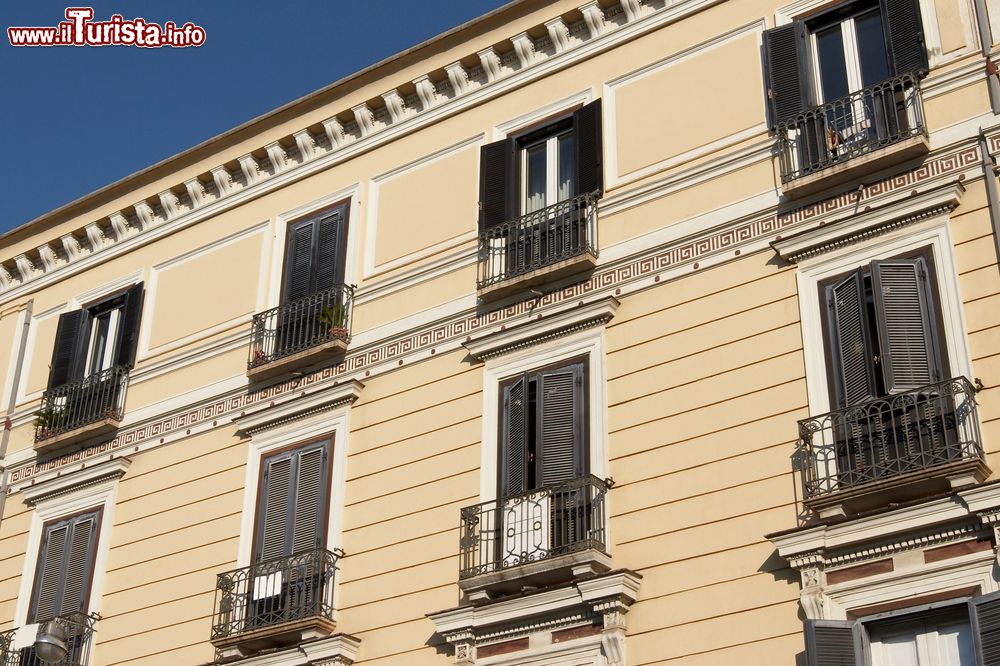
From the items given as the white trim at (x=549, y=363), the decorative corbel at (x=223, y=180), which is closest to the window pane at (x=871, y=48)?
the white trim at (x=549, y=363)

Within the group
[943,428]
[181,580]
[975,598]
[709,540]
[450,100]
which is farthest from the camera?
[450,100]

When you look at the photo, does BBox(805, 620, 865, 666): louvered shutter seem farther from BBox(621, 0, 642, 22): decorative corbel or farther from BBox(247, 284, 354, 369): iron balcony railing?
BBox(621, 0, 642, 22): decorative corbel

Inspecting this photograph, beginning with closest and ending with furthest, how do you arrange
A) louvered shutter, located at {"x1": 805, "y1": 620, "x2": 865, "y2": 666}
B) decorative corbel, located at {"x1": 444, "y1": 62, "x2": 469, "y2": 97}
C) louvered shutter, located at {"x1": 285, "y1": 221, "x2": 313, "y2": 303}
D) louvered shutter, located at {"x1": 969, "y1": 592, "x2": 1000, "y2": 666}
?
louvered shutter, located at {"x1": 969, "y1": 592, "x2": 1000, "y2": 666}, louvered shutter, located at {"x1": 805, "y1": 620, "x2": 865, "y2": 666}, decorative corbel, located at {"x1": 444, "y1": 62, "x2": 469, "y2": 97}, louvered shutter, located at {"x1": 285, "y1": 221, "x2": 313, "y2": 303}

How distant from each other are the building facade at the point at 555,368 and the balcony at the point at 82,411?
8 cm

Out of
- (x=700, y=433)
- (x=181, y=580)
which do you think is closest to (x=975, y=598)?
(x=700, y=433)

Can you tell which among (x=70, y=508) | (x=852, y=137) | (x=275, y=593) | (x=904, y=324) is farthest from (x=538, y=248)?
(x=70, y=508)

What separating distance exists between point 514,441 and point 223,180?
8.24m

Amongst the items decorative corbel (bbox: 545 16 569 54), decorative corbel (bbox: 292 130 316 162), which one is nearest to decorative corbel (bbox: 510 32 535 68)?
decorative corbel (bbox: 545 16 569 54)

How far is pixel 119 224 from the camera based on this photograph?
24.5 m

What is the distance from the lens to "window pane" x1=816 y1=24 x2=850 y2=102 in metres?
17.7

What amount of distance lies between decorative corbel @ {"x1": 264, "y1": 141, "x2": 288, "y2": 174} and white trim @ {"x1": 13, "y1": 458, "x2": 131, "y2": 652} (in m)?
5.14

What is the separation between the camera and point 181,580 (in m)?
20.0

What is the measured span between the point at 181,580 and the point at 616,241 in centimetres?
761

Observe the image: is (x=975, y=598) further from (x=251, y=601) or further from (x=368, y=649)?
(x=251, y=601)
